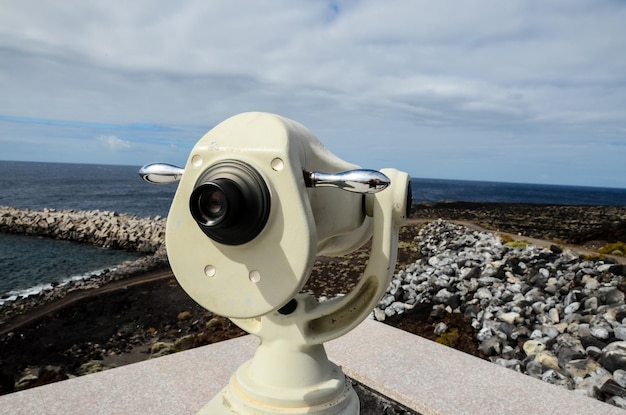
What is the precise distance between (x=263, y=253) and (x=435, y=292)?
19.9 ft

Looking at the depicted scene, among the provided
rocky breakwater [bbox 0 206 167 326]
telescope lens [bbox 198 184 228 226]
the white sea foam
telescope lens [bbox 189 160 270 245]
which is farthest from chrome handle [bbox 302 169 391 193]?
the white sea foam

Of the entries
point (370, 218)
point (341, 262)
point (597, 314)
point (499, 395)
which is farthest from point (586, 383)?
point (341, 262)

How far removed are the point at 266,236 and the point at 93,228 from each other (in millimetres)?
20766

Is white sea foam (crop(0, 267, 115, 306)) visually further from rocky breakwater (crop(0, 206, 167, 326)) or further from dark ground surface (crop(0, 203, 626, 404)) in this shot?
dark ground surface (crop(0, 203, 626, 404))

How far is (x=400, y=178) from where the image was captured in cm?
222

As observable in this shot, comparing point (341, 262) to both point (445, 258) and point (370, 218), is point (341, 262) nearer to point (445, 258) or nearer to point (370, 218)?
point (445, 258)

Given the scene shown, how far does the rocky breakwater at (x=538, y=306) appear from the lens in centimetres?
439

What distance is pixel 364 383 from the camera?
3.68m

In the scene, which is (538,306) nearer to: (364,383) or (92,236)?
(364,383)

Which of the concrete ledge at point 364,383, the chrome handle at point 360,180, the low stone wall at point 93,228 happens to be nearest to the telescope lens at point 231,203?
the chrome handle at point 360,180

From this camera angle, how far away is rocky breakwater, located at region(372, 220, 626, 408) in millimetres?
4395

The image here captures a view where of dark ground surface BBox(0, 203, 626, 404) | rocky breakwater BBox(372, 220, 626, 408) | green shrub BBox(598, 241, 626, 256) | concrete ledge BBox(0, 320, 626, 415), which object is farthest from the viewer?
green shrub BBox(598, 241, 626, 256)

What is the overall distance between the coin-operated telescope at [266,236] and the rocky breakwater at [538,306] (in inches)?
120

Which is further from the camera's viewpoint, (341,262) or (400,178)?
(341,262)
